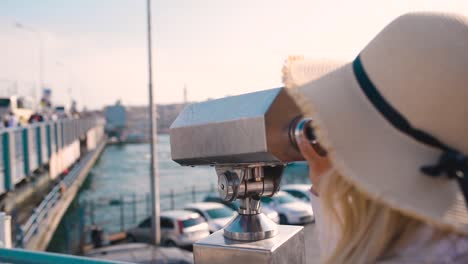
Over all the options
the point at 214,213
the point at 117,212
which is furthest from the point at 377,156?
the point at 117,212

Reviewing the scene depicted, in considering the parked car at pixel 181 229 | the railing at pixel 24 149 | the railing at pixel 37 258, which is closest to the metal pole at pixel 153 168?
the parked car at pixel 181 229

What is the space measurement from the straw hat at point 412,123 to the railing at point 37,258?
821mm

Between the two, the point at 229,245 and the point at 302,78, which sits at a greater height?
the point at 302,78

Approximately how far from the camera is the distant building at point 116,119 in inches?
3595

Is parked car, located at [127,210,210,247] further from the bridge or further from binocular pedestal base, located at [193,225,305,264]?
binocular pedestal base, located at [193,225,305,264]

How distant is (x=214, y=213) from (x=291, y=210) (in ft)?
9.99

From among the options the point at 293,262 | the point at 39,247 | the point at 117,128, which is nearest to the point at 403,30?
the point at 293,262

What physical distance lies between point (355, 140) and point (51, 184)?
978 inches

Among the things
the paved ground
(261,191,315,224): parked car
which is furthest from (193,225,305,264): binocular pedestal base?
(261,191,315,224): parked car

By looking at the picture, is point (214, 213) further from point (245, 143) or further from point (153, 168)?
point (245, 143)

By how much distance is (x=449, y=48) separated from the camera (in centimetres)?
87

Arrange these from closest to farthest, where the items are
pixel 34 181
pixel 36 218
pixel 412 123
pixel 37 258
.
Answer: pixel 412 123, pixel 37 258, pixel 36 218, pixel 34 181

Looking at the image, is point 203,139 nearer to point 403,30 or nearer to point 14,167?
point 403,30

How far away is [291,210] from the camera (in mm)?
15250
